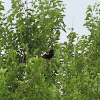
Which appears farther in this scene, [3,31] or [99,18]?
[99,18]

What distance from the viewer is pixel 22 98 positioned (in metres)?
5.45

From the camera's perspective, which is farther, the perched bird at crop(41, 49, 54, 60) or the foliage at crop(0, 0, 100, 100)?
Result: the perched bird at crop(41, 49, 54, 60)

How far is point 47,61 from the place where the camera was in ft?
25.9

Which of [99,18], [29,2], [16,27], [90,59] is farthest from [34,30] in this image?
[99,18]

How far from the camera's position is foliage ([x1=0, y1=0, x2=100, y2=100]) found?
18.2ft

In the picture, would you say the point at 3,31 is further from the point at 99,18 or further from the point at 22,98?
the point at 99,18

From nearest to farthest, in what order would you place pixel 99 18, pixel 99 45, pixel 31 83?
pixel 31 83 < pixel 99 45 < pixel 99 18

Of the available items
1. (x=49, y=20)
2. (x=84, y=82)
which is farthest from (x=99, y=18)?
(x=84, y=82)

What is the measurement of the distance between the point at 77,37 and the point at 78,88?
3.34m

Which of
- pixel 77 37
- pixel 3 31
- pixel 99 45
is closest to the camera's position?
pixel 99 45

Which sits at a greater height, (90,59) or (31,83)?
(90,59)

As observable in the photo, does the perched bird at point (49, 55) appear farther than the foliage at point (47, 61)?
Yes

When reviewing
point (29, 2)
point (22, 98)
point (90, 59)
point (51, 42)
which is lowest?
point (22, 98)

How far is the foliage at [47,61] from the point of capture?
18.2ft
